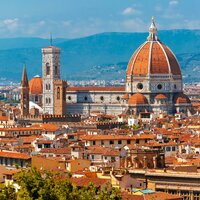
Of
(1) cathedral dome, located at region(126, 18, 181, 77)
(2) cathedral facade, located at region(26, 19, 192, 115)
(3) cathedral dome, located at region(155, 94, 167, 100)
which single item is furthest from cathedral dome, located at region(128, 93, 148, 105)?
(1) cathedral dome, located at region(126, 18, 181, 77)

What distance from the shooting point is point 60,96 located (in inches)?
5251

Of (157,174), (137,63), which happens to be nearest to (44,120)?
(137,63)

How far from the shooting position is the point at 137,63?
137750 mm

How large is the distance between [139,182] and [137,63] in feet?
325

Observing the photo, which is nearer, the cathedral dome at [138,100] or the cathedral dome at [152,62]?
the cathedral dome at [138,100]

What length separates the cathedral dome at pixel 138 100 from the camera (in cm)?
12789

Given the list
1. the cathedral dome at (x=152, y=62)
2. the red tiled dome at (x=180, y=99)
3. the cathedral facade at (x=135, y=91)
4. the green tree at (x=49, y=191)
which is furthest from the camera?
the cathedral dome at (x=152, y=62)

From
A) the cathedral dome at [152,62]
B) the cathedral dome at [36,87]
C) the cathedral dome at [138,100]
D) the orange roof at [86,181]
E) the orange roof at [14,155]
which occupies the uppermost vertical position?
the cathedral dome at [152,62]

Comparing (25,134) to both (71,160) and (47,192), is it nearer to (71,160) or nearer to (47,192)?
(71,160)

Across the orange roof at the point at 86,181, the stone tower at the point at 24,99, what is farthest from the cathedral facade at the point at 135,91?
the orange roof at the point at 86,181

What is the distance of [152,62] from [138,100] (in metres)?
9.90

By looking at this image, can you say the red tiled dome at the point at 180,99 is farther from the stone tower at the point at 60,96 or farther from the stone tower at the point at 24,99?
the stone tower at the point at 24,99

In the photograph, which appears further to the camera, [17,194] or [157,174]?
[157,174]

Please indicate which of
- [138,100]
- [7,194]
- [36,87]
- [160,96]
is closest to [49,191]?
[7,194]
